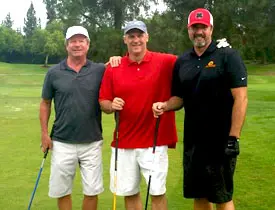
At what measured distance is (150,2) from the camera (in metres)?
49.1

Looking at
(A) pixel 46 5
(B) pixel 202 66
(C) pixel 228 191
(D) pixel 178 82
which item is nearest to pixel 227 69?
(B) pixel 202 66

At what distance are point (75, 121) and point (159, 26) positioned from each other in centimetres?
3876

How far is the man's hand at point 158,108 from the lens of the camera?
4465 millimetres

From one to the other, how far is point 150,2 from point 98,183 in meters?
45.4

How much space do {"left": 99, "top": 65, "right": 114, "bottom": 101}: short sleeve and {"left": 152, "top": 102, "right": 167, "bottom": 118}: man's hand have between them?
0.52 metres

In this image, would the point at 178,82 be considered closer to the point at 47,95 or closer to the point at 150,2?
the point at 47,95

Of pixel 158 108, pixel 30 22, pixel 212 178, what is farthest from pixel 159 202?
pixel 30 22

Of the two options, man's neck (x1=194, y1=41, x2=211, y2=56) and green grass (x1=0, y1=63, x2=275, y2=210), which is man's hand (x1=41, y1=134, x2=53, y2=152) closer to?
green grass (x1=0, y1=63, x2=275, y2=210)

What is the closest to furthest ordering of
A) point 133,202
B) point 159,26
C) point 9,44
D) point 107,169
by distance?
point 133,202 → point 107,169 → point 159,26 → point 9,44

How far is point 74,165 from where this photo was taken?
5.16 m

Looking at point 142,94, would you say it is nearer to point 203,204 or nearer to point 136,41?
point 136,41

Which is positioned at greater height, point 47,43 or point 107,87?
point 107,87

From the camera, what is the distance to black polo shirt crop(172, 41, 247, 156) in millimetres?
4215

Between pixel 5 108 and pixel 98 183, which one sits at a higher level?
pixel 98 183
